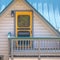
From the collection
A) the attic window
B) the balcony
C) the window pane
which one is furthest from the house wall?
the balcony

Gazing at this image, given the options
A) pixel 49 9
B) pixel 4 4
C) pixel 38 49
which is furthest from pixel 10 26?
pixel 49 9

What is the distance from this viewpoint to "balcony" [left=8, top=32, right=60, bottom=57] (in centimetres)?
1433

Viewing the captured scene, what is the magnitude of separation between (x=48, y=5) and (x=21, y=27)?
211 centimetres

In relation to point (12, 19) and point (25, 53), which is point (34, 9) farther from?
point (25, 53)

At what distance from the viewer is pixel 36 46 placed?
1511 cm

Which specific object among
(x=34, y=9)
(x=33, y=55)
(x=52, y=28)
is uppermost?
(x=34, y=9)

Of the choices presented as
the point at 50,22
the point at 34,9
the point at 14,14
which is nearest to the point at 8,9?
the point at 14,14

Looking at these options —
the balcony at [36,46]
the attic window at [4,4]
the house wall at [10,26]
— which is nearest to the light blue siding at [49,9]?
the house wall at [10,26]

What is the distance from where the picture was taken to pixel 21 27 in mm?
15297

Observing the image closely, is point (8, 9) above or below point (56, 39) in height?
above

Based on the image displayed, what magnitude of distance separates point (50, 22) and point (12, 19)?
1989 mm

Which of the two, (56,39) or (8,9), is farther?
(8,9)

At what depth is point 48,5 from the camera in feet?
53.2

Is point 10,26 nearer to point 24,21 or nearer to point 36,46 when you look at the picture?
point 24,21
